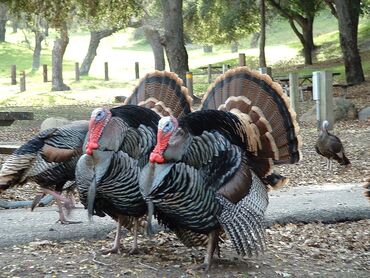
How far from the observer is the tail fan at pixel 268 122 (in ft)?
16.4

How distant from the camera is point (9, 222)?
6.46 metres

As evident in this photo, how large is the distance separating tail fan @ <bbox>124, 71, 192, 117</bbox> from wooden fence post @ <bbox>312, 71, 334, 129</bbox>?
799cm

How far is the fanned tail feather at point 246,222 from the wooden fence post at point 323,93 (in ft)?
28.6

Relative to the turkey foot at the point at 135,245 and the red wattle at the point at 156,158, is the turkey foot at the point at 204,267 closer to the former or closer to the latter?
the turkey foot at the point at 135,245

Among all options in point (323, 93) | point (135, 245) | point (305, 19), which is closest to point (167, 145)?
point (135, 245)

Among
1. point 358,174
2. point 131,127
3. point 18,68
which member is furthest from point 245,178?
point 18,68

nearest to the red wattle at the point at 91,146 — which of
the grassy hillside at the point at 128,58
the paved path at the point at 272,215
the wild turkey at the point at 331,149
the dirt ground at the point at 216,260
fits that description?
the dirt ground at the point at 216,260

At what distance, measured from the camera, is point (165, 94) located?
5.55 metres

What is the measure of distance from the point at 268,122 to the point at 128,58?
5016cm

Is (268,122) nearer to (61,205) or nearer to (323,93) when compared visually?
(61,205)

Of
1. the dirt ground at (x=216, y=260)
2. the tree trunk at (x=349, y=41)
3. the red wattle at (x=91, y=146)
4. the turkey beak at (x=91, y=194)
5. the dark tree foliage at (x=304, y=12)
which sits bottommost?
the dirt ground at (x=216, y=260)

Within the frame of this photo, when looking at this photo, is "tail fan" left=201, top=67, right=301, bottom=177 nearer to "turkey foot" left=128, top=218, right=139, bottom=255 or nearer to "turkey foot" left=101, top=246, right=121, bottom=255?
"turkey foot" left=128, top=218, right=139, bottom=255

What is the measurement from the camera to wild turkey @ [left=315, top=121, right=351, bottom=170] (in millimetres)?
9852

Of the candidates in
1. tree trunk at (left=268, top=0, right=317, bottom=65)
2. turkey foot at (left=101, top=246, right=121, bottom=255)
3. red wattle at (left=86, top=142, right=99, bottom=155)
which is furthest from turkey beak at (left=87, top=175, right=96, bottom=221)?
tree trunk at (left=268, top=0, right=317, bottom=65)
